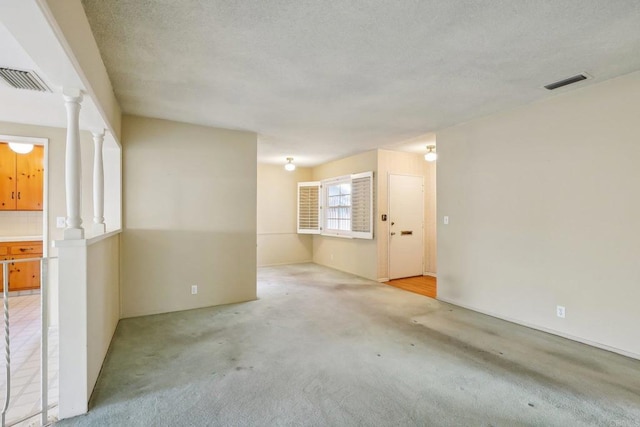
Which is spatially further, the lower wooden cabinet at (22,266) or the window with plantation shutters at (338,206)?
the window with plantation shutters at (338,206)

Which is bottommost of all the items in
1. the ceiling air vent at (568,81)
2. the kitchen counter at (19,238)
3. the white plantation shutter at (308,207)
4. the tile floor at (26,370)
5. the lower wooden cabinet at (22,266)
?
the tile floor at (26,370)

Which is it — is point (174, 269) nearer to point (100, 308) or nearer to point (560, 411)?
point (100, 308)

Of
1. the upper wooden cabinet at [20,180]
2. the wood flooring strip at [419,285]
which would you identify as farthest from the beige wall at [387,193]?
the upper wooden cabinet at [20,180]

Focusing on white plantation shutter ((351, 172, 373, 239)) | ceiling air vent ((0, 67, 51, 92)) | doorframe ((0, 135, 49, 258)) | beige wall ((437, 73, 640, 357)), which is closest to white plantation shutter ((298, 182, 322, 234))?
white plantation shutter ((351, 172, 373, 239))

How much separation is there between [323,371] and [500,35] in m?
2.91

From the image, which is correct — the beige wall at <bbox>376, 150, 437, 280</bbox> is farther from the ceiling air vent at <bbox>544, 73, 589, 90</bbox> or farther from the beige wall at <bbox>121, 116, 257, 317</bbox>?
the ceiling air vent at <bbox>544, 73, 589, 90</bbox>

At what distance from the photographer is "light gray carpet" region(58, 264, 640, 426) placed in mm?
1910

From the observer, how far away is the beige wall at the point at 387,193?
563 cm

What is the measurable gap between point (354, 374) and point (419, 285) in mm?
3372

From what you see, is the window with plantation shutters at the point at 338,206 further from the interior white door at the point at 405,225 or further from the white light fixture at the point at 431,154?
the white light fixture at the point at 431,154

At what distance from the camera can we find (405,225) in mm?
5930

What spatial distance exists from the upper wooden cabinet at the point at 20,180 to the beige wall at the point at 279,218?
4032mm

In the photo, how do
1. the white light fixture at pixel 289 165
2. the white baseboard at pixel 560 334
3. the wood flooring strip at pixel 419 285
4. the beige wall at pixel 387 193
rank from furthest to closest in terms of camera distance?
the white light fixture at pixel 289 165 < the beige wall at pixel 387 193 < the wood flooring strip at pixel 419 285 < the white baseboard at pixel 560 334

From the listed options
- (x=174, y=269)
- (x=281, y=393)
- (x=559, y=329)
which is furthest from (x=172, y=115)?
(x=559, y=329)
